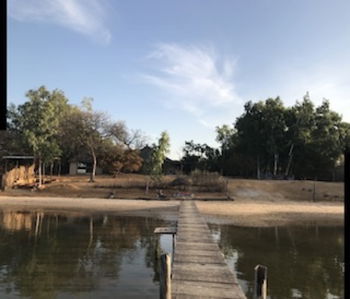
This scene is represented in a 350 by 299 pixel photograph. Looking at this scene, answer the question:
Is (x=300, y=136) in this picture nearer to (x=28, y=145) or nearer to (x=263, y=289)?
(x=28, y=145)

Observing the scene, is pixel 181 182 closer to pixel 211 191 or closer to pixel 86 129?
pixel 211 191

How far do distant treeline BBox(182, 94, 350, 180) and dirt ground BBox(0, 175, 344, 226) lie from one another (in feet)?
26.5

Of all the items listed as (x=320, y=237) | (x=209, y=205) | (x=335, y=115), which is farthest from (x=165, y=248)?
(x=335, y=115)

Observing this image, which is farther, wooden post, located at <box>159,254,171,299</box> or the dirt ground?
the dirt ground

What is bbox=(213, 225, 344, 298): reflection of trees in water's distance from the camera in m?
11.1

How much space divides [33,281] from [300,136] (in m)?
46.4

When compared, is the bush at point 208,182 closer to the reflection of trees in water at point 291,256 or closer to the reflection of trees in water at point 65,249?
the reflection of trees in water at point 65,249

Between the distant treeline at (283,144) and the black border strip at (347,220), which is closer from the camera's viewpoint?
the black border strip at (347,220)

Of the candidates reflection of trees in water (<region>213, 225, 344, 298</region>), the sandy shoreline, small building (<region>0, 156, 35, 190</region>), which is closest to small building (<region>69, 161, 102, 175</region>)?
small building (<region>0, 156, 35, 190</region>)

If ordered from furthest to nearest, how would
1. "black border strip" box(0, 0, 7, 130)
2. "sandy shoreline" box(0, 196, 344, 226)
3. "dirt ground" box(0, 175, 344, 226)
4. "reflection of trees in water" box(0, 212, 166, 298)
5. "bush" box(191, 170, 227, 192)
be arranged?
"bush" box(191, 170, 227, 192)
"dirt ground" box(0, 175, 344, 226)
"sandy shoreline" box(0, 196, 344, 226)
"reflection of trees in water" box(0, 212, 166, 298)
"black border strip" box(0, 0, 7, 130)

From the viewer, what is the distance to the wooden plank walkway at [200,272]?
276 inches

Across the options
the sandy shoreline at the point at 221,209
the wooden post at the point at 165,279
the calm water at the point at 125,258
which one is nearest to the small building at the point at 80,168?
the sandy shoreline at the point at 221,209

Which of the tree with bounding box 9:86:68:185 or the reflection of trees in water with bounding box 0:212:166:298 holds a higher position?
the tree with bounding box 9:86:68:185

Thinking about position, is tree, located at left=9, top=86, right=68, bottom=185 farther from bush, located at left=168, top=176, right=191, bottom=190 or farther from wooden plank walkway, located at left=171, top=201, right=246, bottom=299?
wooden plank walkway, located at left=171, top=201, right=246, bottom=299
